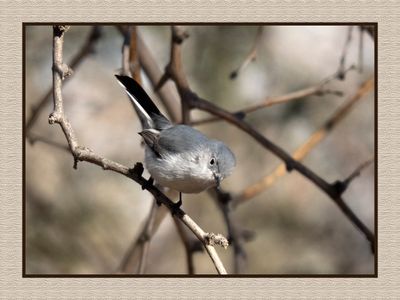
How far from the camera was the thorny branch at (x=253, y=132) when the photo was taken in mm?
1927

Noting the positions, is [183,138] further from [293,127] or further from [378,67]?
[293,127]

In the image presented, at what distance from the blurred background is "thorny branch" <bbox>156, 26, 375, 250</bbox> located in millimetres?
291

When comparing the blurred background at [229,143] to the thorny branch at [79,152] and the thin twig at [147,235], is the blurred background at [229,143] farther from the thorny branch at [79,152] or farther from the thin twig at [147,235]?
the thorny branch at [79,152]

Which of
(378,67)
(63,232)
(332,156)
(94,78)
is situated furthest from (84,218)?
(378,67)

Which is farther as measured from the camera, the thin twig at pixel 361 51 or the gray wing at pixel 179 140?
the thin twig at pixel 361 51

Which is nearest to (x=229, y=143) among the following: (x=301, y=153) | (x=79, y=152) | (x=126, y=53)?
(x=301, y=153)

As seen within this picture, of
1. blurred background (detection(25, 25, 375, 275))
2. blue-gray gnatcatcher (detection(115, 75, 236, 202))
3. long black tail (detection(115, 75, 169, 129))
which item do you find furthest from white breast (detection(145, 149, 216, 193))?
blurred background (detection(25, 25, 375, 275))

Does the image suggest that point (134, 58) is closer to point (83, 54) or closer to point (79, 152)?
point (83, 54)

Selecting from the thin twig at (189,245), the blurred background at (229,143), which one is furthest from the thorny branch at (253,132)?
the thin twig at (189,245)

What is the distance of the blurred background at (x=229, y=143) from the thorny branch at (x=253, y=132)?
0.29 metres

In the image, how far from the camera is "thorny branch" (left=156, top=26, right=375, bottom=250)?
6.32ft

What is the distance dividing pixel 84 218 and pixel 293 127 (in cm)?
107

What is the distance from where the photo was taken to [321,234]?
8.87 ft

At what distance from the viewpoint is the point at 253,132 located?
6.63 feet
